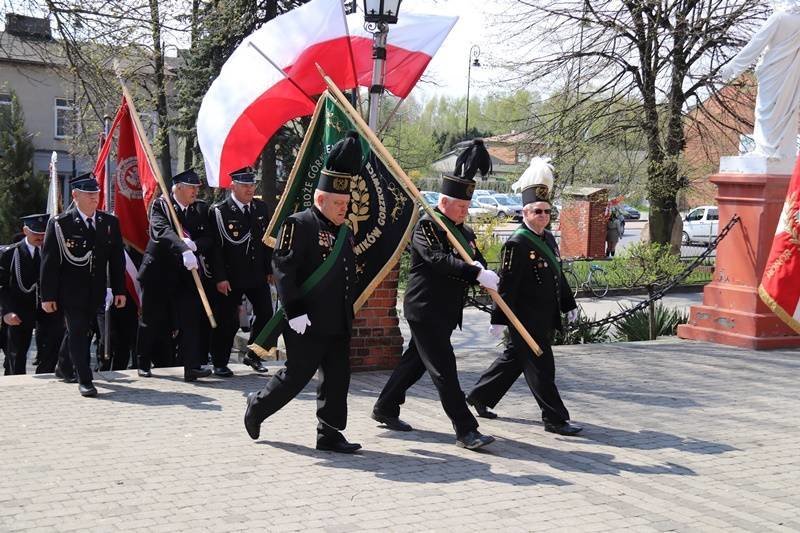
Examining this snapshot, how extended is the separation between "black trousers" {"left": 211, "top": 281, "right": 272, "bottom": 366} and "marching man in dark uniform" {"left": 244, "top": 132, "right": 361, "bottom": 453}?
2.70 meters

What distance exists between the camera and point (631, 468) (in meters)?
6.46

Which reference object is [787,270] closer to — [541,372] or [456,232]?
[541,372]

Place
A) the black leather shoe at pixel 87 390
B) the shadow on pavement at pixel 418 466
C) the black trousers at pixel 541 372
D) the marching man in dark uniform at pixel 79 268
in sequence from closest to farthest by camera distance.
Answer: the shadow on pavement at pixel 418 466 → the black trousers at pixel 541 372 → the black leather shoe at pixel 87 390 → the marching man in dark uniform at pixel 79 268

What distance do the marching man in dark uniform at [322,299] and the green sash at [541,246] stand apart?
59.1 inches

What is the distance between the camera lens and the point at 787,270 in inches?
252

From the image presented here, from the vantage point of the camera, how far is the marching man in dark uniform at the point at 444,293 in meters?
6.79

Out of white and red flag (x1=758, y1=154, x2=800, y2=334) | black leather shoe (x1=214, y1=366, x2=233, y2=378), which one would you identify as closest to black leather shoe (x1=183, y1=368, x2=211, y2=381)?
black leather shoe (x1=214, y1=366, x2=233, y2=378)

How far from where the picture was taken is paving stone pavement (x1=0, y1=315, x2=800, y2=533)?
535cm

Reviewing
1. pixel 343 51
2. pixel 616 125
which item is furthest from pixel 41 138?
pixel 343 51

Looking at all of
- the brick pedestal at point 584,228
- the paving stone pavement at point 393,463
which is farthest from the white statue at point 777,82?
the brick pedestal at point 584,228

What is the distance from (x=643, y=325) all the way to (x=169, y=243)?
6998 millimetres

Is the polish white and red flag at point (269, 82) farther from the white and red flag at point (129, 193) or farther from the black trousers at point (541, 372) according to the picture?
the black trousers at point (541, 372)

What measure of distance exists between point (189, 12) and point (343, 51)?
13.2 m

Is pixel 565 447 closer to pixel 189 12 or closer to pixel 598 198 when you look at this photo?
pixel 189 12
